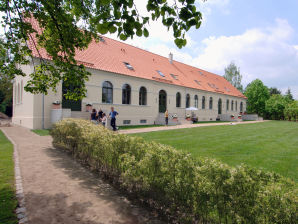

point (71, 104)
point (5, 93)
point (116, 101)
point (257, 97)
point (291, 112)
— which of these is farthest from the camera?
point (257, 97)

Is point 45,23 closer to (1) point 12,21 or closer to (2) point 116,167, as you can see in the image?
(1) point 12,21

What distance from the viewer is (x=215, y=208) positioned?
2518 mm

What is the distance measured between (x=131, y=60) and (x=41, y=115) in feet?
41.9

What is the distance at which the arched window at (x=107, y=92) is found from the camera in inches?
752

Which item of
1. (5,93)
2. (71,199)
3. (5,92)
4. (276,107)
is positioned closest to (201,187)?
(71,199)

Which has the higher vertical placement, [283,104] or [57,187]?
[283,104]

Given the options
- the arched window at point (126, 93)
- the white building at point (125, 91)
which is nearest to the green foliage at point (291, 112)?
the white building at point (125, 91)

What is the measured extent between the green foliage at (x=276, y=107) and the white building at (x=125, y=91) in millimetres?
25091

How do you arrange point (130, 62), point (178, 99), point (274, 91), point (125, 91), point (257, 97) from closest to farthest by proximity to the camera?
point (125, 91), point (130, 62), point (178, 99), point (257, 97), point (274, 91)

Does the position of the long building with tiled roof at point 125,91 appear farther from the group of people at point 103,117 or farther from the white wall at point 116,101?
the group of people at point 103,117

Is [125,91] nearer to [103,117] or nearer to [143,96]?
[143,96]

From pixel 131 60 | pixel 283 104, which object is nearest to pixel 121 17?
pixel 131 60

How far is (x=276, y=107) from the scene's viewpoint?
47.7 meters

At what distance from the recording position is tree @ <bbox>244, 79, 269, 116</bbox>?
50.8 m
